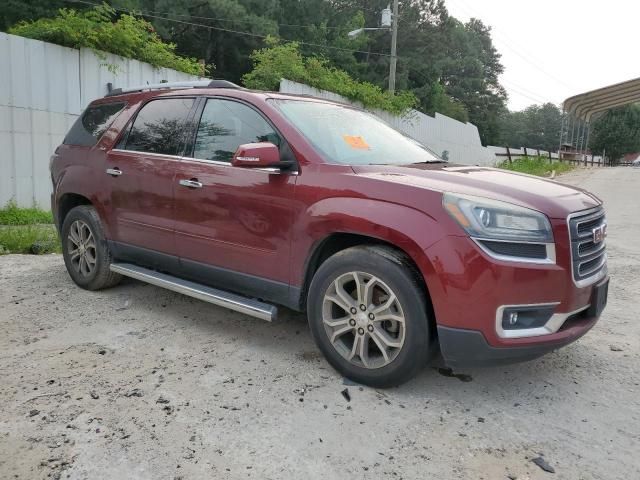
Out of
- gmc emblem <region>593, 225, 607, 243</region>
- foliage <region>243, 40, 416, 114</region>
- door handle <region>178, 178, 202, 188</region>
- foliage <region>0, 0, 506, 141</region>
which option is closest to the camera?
gmc emblem <region>593, 225, 607, 243</region>

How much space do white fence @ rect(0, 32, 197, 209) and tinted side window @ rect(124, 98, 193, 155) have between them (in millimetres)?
4249

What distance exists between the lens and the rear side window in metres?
4.74

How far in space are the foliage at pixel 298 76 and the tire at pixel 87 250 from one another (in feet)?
26.3

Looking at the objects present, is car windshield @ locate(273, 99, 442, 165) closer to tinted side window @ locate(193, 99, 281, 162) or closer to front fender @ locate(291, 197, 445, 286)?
tinted side window @ locate(193, 99, 281, 162)

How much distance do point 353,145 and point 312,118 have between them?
369mm

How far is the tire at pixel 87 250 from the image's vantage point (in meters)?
4.64

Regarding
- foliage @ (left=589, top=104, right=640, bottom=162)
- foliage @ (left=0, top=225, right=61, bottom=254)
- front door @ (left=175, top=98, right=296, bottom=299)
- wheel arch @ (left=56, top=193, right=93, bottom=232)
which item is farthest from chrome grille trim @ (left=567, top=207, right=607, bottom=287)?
foliage @ (left=589, top=104, right=640, bottom=162)

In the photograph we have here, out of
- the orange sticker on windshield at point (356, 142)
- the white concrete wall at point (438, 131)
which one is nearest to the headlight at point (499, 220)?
the orange sticker on windshield at point (356, 142)

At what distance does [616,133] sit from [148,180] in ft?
232

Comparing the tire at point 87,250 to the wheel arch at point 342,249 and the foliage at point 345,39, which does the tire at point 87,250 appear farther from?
the foliage at point 345,39

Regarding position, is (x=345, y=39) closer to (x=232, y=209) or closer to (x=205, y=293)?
(x=232, y=209)

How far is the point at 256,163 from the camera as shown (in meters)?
3.24

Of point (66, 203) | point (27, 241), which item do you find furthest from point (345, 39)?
point (66, 203)

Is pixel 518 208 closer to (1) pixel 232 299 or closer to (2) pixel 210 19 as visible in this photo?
(1) pixel 232 299
